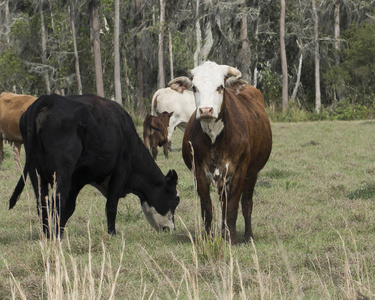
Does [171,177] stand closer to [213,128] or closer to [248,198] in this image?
[248,198]

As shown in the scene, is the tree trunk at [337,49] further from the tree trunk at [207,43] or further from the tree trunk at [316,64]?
the tree trunk at [207,43]

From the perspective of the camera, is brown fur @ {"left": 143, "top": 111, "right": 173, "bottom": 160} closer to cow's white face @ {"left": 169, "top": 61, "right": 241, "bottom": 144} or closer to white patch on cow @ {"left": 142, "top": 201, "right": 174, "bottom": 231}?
white patch on cow @ {"left": 142, "top": 201, "right": 174, "bottom": 231}

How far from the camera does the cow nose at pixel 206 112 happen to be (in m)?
5.20

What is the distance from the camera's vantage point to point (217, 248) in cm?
477

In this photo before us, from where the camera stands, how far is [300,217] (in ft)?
22.8

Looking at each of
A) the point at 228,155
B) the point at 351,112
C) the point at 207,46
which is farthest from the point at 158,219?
the point at 207,46

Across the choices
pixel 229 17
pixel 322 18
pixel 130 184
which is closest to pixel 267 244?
pixel 130 184

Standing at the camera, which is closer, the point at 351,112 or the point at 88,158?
the point at 88,158

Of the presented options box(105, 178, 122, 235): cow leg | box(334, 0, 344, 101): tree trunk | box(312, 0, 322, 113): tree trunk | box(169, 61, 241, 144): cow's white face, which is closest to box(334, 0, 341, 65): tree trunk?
box(334, 0, 344, 101): tree trunk

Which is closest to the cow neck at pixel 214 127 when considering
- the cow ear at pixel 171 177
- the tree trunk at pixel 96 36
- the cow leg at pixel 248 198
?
the cow leg at pixel 248 198

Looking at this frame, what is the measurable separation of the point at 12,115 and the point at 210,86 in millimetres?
7872

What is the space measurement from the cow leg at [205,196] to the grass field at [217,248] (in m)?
0.08

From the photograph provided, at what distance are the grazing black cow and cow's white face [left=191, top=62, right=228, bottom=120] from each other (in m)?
1.21

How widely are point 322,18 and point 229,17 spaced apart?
13523 mm
